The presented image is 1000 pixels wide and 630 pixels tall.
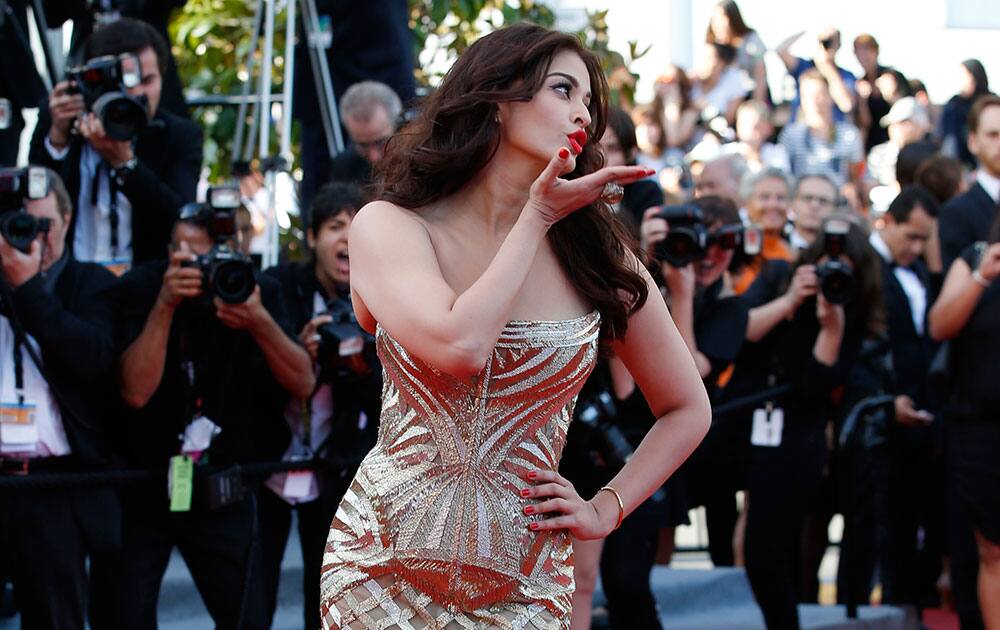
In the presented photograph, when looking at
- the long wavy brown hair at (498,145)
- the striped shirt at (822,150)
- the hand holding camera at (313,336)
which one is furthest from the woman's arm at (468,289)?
the striped shirt at (822,150)

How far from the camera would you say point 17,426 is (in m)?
4.80

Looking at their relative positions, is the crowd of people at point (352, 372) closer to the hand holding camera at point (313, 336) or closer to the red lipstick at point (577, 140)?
the hand holding camera at point (313, 336)

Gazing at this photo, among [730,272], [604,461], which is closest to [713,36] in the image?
[730,272]

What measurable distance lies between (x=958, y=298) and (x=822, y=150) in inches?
200

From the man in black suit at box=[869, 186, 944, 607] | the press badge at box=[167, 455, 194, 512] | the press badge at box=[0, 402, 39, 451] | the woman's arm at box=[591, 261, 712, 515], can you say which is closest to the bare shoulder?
the woman's arm at box=[591, 261, 712, 515]

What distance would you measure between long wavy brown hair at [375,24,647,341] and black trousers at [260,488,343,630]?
8.83 feet

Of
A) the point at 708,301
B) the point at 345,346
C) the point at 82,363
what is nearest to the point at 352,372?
the point at 345,346

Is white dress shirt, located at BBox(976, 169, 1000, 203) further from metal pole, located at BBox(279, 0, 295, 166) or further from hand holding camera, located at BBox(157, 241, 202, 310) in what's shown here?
hand holding camera, located at BBox(157, 241, 202, 310)

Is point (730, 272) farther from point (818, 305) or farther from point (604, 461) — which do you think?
point (604, 461)

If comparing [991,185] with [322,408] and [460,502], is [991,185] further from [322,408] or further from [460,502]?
[460,502]

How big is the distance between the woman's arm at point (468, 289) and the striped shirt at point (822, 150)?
28.2 ft

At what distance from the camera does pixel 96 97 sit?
225 inches

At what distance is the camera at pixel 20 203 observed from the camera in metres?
4.72

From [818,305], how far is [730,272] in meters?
0.41
